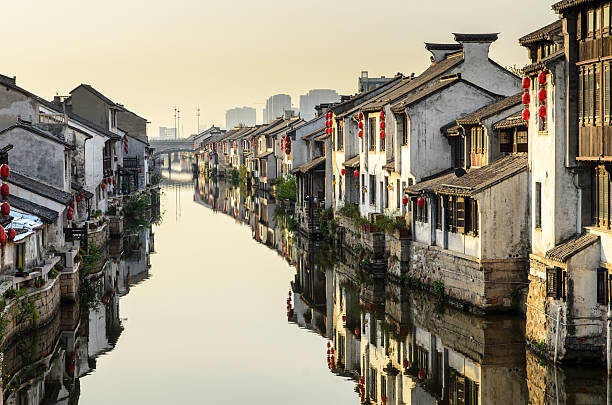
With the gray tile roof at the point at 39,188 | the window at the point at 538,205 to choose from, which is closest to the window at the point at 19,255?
the gray tile roof at the point at 39,188

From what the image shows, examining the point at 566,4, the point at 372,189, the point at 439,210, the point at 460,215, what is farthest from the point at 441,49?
the point at 566,4

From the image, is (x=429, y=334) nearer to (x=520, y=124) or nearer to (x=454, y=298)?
(x=454, y=298)

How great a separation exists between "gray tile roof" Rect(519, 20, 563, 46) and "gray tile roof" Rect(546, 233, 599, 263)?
6.75 m

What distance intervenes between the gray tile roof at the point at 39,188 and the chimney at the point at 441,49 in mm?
20615

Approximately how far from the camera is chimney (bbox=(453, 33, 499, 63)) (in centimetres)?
4231

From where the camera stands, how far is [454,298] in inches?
1259

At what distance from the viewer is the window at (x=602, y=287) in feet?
76.2

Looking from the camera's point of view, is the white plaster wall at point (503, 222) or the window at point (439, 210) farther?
the window at point (439, 210)

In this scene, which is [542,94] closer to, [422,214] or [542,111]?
[542,111]

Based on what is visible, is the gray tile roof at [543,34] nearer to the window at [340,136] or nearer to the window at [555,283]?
the window at [555,283]

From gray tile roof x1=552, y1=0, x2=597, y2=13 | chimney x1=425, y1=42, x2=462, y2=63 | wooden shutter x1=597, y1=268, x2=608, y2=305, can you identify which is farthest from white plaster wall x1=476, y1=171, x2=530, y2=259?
chimney x1=425, y1=42, x2=462, y2=63

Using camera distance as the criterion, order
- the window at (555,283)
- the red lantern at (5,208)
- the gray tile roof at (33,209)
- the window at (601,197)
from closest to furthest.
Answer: the window at (601,197) < the window at (555,283) < the red lantern at (5,208) < the gray tile roof at (33,209)

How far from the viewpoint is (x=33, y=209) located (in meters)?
32.3

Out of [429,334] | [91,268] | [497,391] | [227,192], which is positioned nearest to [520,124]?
[429,334]
